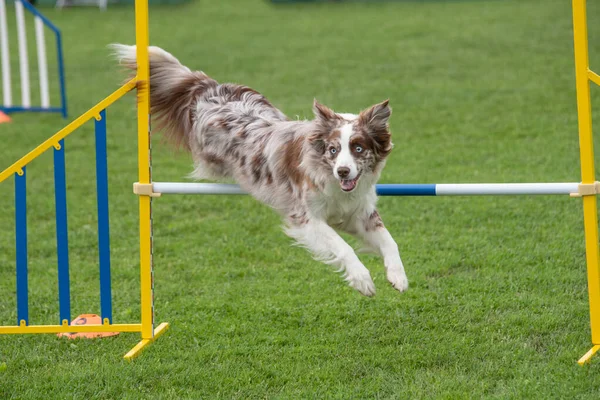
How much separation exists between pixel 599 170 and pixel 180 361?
16.9ft

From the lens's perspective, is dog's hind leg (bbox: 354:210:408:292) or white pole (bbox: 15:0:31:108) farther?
white pole (bbox: 15:0:31:108)

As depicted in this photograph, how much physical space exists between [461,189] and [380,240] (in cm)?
61

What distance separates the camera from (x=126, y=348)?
17.7 feet

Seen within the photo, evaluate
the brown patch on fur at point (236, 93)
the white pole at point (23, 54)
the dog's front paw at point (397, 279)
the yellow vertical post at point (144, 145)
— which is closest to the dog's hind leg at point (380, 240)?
the dog's front paw at point (397, 279)

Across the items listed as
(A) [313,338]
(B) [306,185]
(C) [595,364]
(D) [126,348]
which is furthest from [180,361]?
(C) [595,364]

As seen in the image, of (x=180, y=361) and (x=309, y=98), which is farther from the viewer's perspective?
(x=309, y=98)

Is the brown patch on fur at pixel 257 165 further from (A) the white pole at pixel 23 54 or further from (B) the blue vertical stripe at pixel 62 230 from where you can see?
(A) the white pole at pixel 23 54

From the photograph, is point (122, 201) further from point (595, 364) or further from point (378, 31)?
point (378, 31)

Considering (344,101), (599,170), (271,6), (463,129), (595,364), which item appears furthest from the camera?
(271,6)

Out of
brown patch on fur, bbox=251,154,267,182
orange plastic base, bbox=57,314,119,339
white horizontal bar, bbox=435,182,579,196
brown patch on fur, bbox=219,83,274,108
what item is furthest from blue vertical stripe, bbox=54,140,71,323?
white horizontal bar, bbox=435,182,579,196

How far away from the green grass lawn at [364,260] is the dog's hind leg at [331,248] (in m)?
0.50

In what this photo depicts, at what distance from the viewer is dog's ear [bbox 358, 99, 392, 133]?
486 centimetres

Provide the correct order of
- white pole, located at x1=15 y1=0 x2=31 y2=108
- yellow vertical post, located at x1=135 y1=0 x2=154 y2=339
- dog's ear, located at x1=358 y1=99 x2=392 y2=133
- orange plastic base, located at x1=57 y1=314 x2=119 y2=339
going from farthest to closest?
white pole, located at x1=15 y1=0 x2=31 y2=108 < orange plastic base, located at x1=57 y1=314 x2=119 y2=339 < yellow vertical post, located at x1=135 y1=0 x2=154 y2=339 < dog's ear, located at x1=358 y1=99 x2=392 y2=133

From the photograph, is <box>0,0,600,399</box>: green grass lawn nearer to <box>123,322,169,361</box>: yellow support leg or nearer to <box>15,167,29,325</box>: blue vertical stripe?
<box>123,322,169,361</box>: yellow support leg
